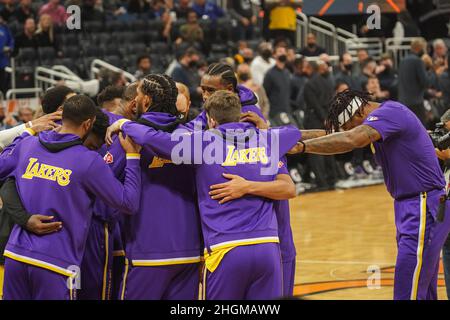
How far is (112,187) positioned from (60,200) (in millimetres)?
293

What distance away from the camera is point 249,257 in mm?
5383

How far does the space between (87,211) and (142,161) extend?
0.44 meters

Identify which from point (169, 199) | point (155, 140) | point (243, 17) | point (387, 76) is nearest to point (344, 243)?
point (169, 199)

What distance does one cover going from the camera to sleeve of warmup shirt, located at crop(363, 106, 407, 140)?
6047 millimetres

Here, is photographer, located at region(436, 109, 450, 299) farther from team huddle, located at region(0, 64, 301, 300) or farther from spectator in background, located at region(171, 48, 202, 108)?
spectator in background, located at region(171, 48, 202, 108)

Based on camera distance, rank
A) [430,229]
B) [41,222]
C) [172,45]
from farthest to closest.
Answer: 1. [172,45]
2. [430,229]
3. [41,222]

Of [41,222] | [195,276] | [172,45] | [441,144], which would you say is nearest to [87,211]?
[41,222]

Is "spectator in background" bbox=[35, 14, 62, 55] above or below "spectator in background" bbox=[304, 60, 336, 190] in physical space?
above

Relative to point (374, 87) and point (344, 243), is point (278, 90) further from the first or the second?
point (344, 243)

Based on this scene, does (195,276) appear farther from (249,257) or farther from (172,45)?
(172,45)

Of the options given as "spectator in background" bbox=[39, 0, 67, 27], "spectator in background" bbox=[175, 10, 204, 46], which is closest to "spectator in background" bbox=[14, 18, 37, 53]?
"spectator in background" bbox=[39, 0, 67, 27]

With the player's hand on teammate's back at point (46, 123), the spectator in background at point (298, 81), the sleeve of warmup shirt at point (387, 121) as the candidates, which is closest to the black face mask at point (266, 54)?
the spectator in background at point (298, 81)

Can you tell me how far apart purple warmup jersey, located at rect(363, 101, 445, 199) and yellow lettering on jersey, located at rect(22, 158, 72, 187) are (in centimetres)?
191
